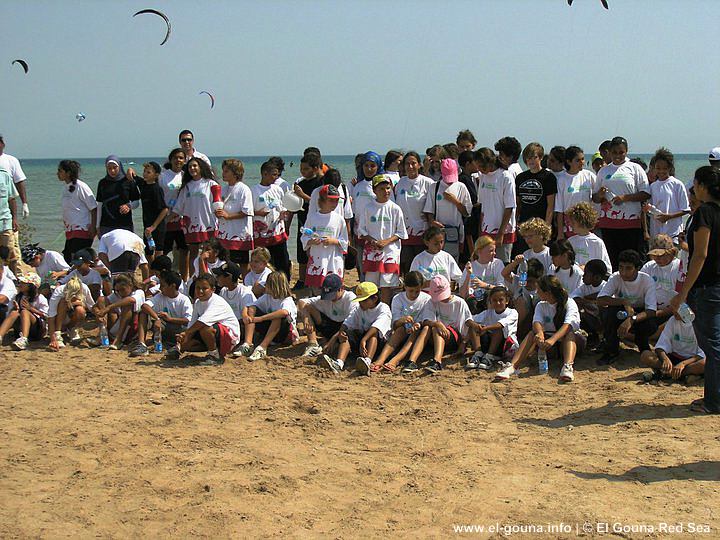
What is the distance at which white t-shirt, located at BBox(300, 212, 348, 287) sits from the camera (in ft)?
28.8

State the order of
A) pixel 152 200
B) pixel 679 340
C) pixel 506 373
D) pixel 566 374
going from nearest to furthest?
1. pixel 679 340
2. pixel 566 374
3. pixel 506 373
4. pixel 152 200

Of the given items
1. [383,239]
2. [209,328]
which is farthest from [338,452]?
[383,239]

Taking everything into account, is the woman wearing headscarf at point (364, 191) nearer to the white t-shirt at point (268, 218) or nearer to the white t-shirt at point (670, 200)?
the white t-shirt at point (268, 218)

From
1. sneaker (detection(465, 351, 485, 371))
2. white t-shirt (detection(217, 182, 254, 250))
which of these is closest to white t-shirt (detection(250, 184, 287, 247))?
white t-shirt (detection(217, 182, 254, 250))

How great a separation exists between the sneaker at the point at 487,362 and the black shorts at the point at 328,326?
4.94 ft

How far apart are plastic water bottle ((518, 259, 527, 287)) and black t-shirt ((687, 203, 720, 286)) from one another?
2.25 metres

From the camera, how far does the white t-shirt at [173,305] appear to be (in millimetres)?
8422

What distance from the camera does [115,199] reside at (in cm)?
1000

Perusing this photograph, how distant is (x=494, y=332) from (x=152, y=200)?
4640 mm

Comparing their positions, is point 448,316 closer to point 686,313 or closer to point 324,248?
point 324,248

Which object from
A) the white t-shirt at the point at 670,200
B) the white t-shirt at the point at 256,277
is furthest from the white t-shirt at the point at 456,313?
the white t-shirt at the point at 670,200

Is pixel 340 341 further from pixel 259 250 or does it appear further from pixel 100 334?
pixel 100 334

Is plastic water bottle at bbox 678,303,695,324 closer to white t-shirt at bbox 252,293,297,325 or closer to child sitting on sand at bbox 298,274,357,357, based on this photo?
child sitting on sand at bbox 298,274,357,357

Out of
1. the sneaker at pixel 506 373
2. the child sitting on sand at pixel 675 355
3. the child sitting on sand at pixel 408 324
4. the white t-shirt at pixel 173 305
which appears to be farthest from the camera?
the white t-shirt at pixel 173 305
